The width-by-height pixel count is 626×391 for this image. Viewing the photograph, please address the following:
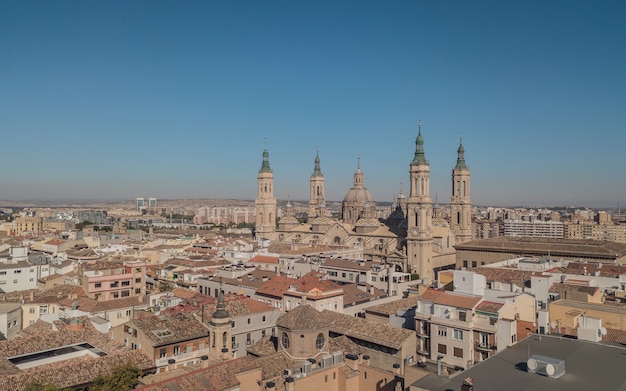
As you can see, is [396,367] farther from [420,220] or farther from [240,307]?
[420,220]

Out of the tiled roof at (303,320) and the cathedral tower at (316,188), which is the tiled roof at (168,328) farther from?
Answer: the cathedral tower at (316,188)

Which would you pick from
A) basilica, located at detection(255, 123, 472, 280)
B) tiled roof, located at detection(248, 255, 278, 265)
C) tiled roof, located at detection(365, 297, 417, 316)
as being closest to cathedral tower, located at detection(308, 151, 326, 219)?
basilica, located at detection(255, 123, 472, 280)

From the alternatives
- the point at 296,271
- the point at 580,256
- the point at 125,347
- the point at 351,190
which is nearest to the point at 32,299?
the point at 125,347

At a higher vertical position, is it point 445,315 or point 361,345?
point 445,315

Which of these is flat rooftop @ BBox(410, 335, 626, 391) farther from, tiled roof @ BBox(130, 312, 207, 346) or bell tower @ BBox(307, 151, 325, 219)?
bell tower @ BBox(307, 151, 325, 219)

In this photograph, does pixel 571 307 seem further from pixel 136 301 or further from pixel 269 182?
pixel 269 182
